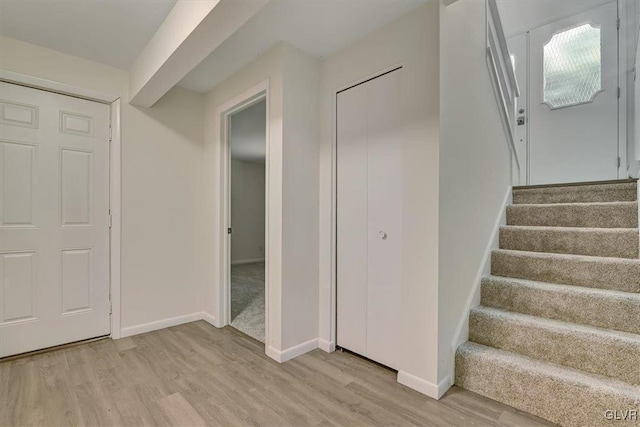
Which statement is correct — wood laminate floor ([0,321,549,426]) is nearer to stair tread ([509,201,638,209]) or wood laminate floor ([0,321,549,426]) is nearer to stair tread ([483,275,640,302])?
stair tread ([483,275,640,302])

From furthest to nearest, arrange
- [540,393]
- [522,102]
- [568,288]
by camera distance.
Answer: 1. [522,102]
2. [568,288]
3. [540,393]

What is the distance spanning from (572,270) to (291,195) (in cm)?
201

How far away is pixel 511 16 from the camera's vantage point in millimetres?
3656

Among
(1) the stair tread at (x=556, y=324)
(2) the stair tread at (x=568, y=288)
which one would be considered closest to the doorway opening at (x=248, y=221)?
(1) the stair tread at (x=556, y=324)

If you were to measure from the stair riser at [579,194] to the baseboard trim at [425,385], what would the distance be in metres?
2.02

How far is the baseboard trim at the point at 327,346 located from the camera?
234 cm

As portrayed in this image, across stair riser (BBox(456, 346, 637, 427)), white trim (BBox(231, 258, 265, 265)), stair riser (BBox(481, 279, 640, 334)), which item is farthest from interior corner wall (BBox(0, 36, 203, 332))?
white trim (BBox(231, 258, 265, 265))

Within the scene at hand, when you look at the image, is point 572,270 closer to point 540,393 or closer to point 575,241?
point 575,241

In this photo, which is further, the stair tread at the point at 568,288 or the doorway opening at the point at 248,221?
the doorway opening at the point at 248,221

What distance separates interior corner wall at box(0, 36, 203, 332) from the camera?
8.50ft

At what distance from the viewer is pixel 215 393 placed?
5.89 feet

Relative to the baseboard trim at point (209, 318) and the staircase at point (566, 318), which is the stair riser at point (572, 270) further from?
the baseboard trim at point (209, 318)

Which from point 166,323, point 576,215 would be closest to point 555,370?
point 576,215

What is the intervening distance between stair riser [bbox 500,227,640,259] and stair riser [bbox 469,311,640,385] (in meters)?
0.78
